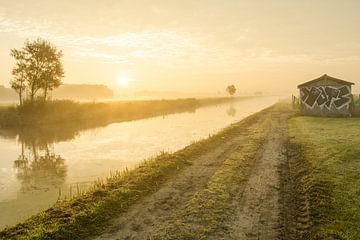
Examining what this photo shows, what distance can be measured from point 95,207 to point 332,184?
9345mm

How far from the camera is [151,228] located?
9320mm

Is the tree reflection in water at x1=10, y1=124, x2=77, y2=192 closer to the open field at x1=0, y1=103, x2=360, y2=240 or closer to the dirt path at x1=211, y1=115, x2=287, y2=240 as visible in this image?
the open field at x1=0, y1=103, x2=360, y2=240

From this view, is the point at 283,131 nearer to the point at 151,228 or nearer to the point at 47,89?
the point at 151,228

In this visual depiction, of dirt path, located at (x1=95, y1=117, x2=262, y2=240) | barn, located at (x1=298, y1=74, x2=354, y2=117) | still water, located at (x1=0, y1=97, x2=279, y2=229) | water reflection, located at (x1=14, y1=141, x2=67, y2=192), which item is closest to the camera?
dirt path, located at (x1=95, y1=117, x2=262, y2=240)

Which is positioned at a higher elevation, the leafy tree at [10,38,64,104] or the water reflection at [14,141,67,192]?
the leafy tree at [10,38,64,104]

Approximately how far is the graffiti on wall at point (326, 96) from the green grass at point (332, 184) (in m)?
19.1

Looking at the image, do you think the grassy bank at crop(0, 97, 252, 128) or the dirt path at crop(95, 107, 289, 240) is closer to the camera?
the dirt path at crop(95, 107, 289, 240)

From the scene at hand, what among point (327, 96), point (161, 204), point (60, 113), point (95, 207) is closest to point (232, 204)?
point (161, 204)

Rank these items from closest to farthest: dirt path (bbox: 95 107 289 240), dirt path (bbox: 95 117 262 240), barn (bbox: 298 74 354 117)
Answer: dirt path (bbox: 95 107 289 240) < dirt path (bbox: 95 117 262 240) < barn (bbox: 298 74 354 117)

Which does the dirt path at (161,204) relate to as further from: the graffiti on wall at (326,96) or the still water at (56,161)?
the graffiti on wall at (326,96)

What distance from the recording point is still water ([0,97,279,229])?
1359 cm

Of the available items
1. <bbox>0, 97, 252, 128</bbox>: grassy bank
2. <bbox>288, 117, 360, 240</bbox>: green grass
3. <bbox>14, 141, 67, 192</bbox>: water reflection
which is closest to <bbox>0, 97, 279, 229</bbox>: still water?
<bbox>14, 141, 67, 192</bbox>: water reflection

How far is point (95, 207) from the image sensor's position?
10859 millimetres

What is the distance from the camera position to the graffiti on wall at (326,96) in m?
40.7
